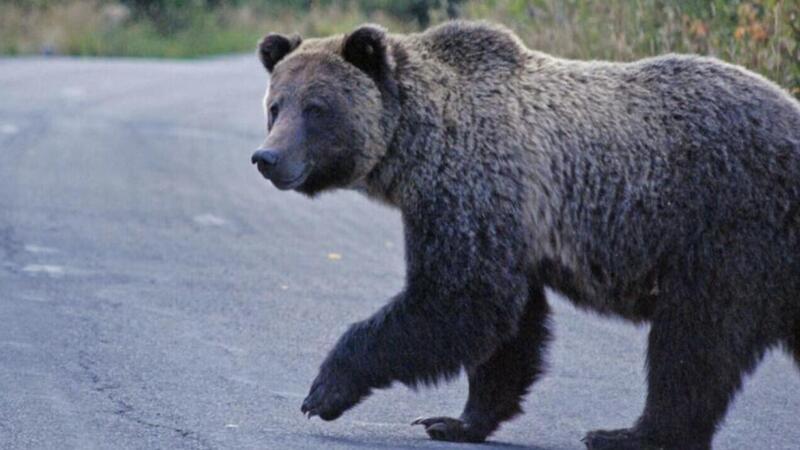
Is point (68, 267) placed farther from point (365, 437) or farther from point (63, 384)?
point (365, 437)

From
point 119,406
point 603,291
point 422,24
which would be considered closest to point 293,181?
point 119,406

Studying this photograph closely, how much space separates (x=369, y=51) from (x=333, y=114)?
31 centimetres

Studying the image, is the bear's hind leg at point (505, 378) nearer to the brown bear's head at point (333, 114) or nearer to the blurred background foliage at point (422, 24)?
the brown bear's head at point (333, 114)

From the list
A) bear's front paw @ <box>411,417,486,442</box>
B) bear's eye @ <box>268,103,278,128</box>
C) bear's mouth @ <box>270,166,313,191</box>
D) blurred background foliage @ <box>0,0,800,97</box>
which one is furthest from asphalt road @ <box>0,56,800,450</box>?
blurred background foliage @ <box>0,0,800,97</box>

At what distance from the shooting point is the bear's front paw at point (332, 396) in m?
6.89

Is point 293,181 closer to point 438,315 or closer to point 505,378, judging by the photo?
point 438,315

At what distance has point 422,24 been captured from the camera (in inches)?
1109

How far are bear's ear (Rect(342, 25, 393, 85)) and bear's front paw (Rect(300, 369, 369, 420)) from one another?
132 cm

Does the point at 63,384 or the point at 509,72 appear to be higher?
the point at 509,72

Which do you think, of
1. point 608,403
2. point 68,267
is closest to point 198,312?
point 68,267

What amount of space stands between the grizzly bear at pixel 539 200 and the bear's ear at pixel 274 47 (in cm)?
1

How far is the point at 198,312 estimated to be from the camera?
9.38 metres

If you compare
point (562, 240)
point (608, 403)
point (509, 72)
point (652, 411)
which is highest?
point (509, 72)

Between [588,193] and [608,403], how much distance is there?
125 cm
